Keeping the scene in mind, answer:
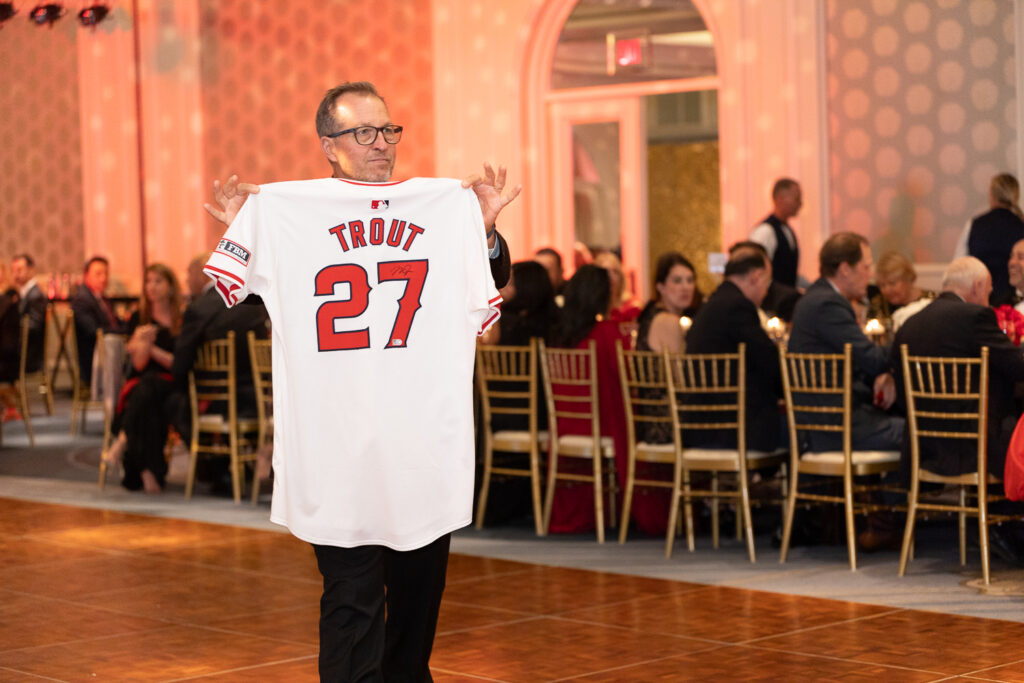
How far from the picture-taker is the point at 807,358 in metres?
5.67

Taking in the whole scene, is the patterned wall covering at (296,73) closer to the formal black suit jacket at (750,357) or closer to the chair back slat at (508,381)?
the chair back slat at (508,381)

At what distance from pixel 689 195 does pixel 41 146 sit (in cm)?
638

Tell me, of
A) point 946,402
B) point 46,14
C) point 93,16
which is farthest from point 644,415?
point 93,16

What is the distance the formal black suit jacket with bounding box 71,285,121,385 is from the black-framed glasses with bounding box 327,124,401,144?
853 cm

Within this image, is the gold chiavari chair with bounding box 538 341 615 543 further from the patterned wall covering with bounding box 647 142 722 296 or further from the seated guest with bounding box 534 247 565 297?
the patterned wall covering with bounding box 647 142 722 296

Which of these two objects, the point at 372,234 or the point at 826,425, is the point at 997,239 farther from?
the point at 372,234

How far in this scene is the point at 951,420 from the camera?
212 inches

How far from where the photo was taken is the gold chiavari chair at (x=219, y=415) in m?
7.60

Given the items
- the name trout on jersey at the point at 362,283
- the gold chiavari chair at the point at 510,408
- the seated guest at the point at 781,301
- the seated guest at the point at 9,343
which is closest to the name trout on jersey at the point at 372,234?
the name trout on jersey at the point at 362,283

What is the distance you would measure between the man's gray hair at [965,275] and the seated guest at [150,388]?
14.0 ft

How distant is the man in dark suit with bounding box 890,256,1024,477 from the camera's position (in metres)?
5.31

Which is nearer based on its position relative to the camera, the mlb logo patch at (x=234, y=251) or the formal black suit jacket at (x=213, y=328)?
the mlb logo patch at (x=234, y=251)

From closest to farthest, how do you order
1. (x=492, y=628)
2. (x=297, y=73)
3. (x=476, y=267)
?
(x=476, y=267) → (x=492, y=628) → (x=297, y=73)

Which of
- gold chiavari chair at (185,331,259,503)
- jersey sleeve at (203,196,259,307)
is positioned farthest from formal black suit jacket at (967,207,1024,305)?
jersey sleeve at (203,196,259,307)
